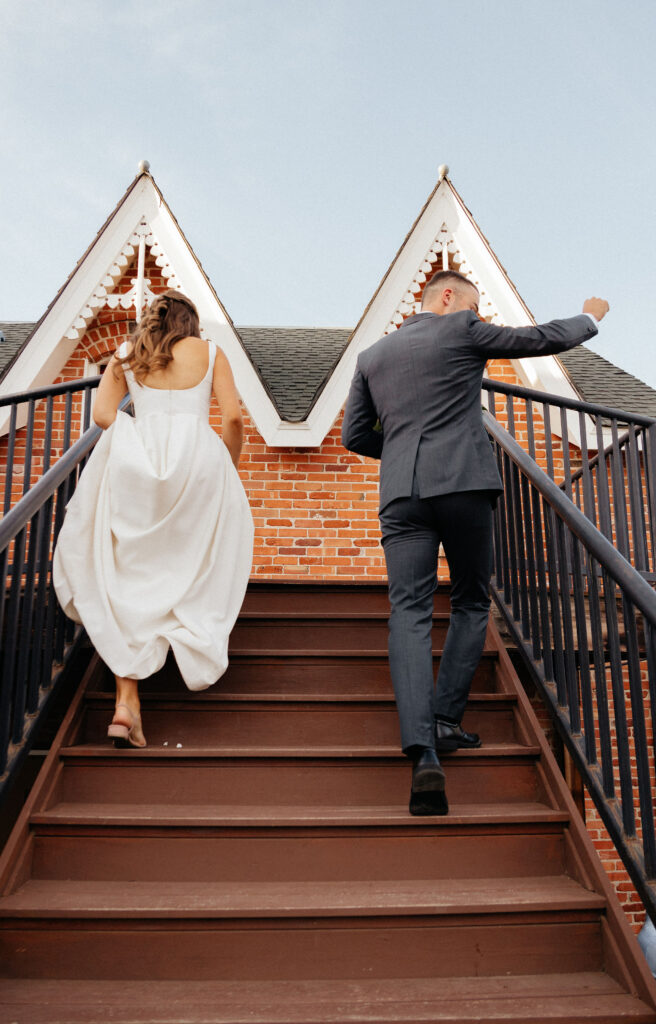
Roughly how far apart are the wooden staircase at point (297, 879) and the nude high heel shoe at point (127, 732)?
1.4 inches

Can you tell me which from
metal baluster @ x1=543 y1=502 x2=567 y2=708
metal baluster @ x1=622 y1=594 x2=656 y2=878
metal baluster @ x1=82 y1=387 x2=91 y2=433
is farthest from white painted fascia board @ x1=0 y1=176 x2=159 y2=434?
metal baluster @ x1=622 y1=594 x2=656 y2=878

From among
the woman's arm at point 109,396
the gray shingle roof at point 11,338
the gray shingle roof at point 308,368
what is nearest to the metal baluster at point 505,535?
the woman's arm at point 109,396

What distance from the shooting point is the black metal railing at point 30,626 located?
7.49 ft

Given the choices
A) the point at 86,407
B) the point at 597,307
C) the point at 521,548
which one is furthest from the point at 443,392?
the point at 86,407

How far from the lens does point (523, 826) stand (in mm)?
2230

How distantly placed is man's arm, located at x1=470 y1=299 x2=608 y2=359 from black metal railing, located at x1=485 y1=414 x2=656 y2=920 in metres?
0.50

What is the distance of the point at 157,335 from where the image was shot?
291 centimetres

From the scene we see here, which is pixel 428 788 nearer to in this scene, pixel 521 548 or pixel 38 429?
pixel 521 548

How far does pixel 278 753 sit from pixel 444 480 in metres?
1.04

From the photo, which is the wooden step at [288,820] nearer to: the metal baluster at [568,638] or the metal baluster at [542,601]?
the metal baluster at [568,638]

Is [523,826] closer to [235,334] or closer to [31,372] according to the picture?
[235,334]

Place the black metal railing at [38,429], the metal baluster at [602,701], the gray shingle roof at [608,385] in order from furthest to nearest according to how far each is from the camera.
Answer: the gray shingle roof at [608,385]
the black metal railing at [38,429]
the metal baluster at [602,701]

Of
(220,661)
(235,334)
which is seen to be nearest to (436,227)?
(235,334)

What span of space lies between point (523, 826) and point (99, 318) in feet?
19.5
